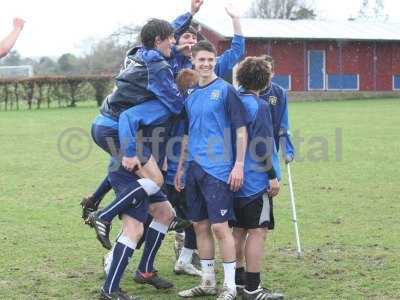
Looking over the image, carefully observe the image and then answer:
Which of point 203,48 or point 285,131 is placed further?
point 285,131

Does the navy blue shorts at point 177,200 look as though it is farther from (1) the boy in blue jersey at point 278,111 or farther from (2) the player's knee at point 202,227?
(1) the boy in blue jersey at point 278,111

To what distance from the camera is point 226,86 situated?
5.39 metres

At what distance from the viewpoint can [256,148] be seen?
5473 mm

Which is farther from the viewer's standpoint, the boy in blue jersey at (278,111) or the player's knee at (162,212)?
the boy in blue jersey at (278,111)

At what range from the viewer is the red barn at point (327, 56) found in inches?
1741

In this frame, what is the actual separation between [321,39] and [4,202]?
3675 centimetres

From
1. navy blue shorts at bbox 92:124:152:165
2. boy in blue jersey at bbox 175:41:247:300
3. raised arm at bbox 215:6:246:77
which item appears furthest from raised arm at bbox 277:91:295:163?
navy blue shorts at bbox 92:124:152:165

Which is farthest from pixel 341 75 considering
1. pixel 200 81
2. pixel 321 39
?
pixel 200 81

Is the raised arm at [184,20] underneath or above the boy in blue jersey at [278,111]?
above

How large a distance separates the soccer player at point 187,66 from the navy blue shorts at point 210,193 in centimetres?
68

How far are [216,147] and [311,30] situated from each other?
42.1 meters

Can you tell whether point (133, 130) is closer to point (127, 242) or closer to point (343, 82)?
point (127, 242)

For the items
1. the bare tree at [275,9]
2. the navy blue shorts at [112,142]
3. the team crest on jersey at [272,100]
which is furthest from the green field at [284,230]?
the bare tree at [275,9]

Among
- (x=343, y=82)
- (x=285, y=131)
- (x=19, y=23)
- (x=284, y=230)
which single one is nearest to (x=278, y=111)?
(x=285, y=131)
